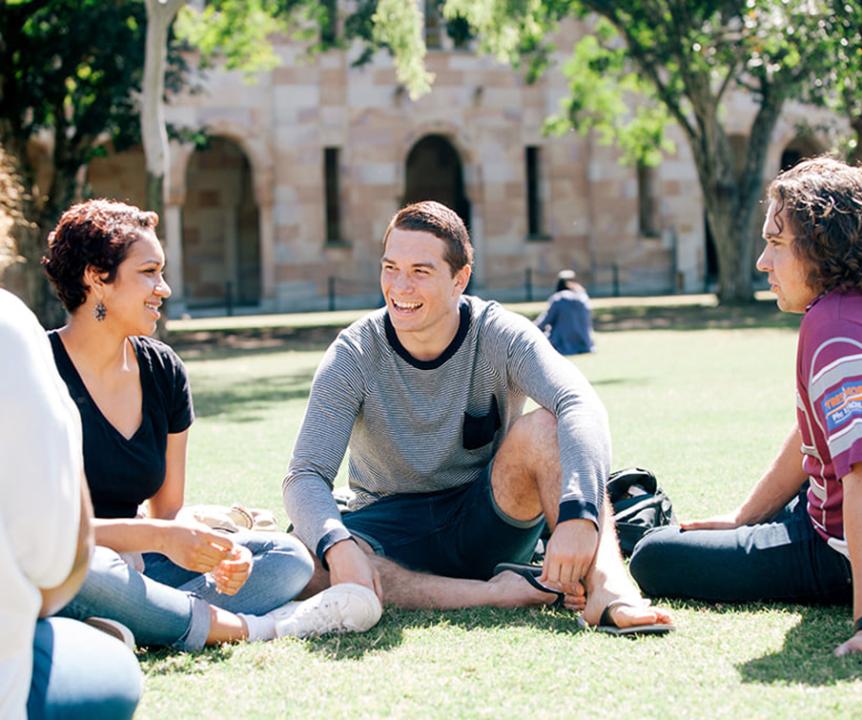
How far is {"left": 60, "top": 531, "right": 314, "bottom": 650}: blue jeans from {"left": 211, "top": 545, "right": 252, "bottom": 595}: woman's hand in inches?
7.9

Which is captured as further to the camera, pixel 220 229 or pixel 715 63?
pixel 220 229

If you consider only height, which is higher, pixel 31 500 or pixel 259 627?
pixel 31 500

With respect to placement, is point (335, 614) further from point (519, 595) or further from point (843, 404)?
point (843, 404)

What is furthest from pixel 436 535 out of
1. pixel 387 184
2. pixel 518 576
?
pixel 387 184

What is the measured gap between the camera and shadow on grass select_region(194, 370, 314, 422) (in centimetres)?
1341

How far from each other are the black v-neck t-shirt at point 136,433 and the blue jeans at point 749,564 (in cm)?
172

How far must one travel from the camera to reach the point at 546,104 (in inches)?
1490

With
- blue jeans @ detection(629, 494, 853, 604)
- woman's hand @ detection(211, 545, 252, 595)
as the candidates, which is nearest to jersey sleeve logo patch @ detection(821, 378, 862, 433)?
blue jeans @ detection(629, 494, 853, 604)

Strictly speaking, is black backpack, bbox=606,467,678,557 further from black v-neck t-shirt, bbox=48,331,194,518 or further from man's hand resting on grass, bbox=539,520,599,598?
black v-neck t-shirt, bbox=48,331,194,518

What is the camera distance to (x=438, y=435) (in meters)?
4.94

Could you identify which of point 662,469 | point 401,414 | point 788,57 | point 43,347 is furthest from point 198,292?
point 43,347

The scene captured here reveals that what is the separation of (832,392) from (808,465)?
1.57ft

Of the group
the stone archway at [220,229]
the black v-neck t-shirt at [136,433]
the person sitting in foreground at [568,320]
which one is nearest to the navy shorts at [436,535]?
the black v-neck t-shirt at [136,433]

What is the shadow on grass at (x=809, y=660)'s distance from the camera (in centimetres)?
374
